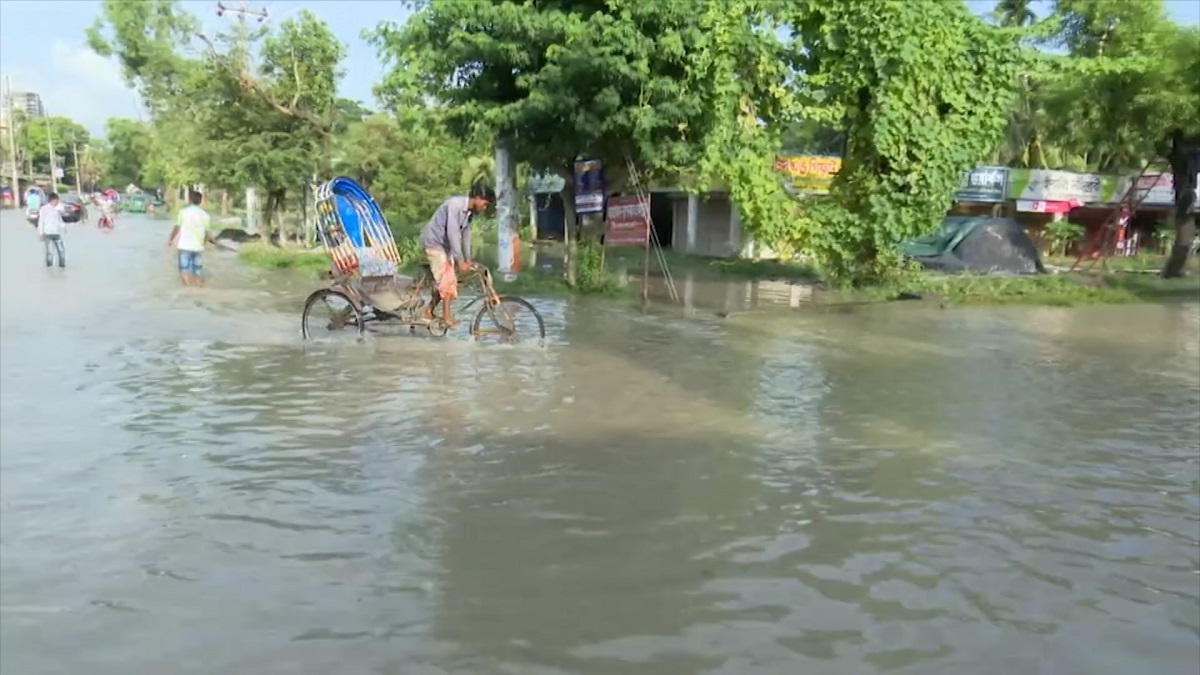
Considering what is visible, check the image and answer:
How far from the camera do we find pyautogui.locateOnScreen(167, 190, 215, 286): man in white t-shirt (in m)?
17.3

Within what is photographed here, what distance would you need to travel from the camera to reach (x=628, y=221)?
17.6m

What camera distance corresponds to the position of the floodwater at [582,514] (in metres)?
4.29

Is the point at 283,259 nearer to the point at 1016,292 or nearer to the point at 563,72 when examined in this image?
the point at 563,72

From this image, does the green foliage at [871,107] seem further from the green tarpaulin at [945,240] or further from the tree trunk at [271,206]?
the tree trunk at [271,206]

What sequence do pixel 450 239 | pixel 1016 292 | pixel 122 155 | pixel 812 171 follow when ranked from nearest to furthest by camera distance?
pixel 450 239 → pixel 1016 292 → pixel 812 171 → pixel 122 155

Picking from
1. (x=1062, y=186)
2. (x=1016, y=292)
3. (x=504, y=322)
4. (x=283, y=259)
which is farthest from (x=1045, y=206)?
(x=504, y=322)

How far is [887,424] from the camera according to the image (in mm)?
8430

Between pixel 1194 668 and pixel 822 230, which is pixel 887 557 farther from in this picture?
pixel 822 230

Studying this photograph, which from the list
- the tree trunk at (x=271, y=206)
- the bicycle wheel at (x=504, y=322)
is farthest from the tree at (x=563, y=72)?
the tree trunk at (x=271, y=206)

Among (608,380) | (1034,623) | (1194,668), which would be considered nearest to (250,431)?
(608,380)

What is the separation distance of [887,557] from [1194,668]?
148cm

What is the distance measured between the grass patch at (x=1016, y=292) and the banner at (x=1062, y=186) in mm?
11379

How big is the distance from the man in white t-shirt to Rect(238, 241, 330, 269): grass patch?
4.96 m

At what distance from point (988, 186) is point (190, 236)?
83.6 feet
